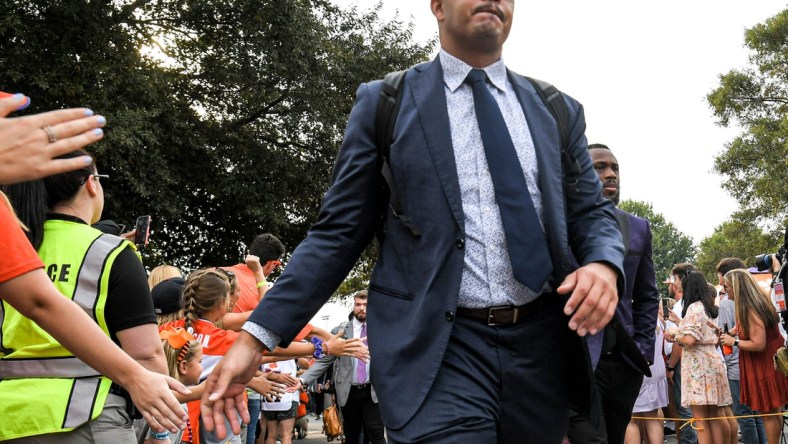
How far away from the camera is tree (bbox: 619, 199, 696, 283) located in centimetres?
9175

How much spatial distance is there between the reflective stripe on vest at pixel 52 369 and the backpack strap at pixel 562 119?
1.93 meters

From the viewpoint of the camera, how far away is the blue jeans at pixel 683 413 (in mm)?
12273

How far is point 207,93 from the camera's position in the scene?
902 inches

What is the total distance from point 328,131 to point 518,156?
19.7 meters

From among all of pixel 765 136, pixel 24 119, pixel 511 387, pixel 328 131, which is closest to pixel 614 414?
pixel 511 387

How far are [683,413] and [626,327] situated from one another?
8.79m

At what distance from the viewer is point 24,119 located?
6.88ft

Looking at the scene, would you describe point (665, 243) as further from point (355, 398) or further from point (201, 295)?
point (201, 295)

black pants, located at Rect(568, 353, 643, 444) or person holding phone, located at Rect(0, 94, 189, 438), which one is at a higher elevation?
person holding phone, located at Rect(0, 94, 189, 438)

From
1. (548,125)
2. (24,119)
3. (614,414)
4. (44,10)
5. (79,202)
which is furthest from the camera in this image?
(44,10)

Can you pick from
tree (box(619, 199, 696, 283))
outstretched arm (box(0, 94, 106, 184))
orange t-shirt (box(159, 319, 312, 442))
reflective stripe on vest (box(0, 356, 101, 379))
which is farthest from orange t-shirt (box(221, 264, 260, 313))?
tree (box(619, 199, 696, 283))

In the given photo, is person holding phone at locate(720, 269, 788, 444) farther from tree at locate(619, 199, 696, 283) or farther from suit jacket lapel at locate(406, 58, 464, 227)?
tree at locate(619, 199, 696, 283)

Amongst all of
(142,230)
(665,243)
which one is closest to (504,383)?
(142,230)

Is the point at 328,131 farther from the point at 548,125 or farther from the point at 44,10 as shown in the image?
the point at 548,125
